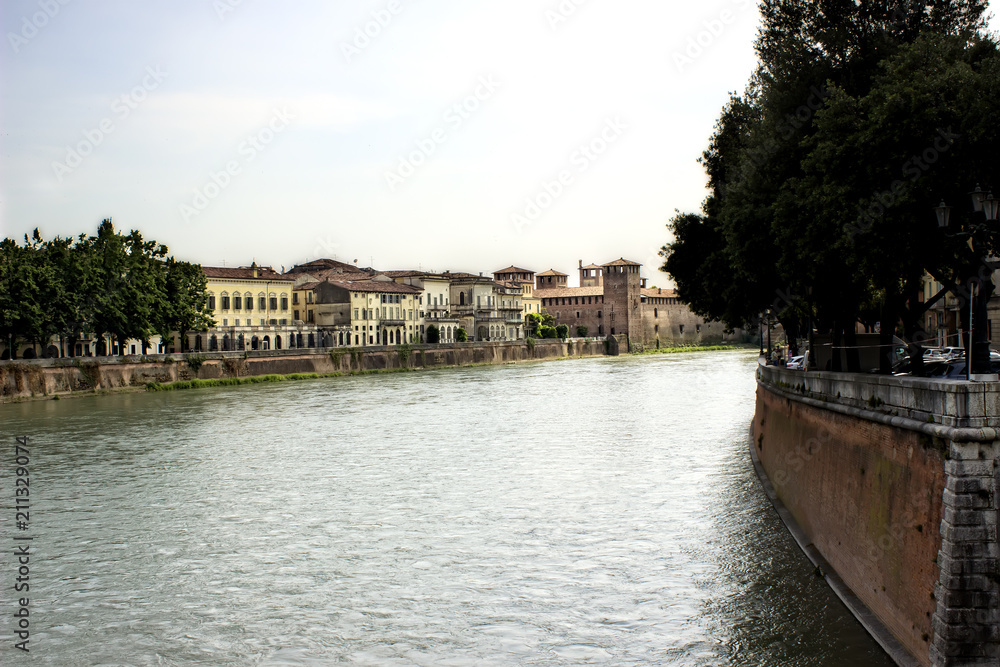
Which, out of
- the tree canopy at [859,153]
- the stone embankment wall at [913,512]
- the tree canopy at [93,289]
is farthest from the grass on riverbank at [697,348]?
the stone embankment wall at [913,512]

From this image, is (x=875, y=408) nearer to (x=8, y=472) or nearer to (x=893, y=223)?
(x=893, y=223)

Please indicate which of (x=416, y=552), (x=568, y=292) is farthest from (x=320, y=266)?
(x=416, y=552)

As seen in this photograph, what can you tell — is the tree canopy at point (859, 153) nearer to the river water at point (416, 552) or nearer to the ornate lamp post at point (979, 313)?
the ornate lamp post at point (979, 313)

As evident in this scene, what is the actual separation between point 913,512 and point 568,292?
94952mm

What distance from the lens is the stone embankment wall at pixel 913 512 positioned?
7555mm

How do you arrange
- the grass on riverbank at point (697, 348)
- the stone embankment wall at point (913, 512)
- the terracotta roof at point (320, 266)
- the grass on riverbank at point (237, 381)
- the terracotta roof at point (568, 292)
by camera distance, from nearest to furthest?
the stone embankment wall at point (913, 512)
the grass on riverbank at point (237, 381)
the terracotta roof at point (320, 266)
the grass on riverbank at point (697, 348)
the terracotta roof at point (568, 292)

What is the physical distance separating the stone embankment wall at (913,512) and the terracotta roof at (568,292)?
8873 cm

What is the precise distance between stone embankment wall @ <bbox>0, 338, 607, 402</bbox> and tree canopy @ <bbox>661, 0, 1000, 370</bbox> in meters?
29.1

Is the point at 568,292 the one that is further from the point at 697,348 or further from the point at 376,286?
the point at 376,286

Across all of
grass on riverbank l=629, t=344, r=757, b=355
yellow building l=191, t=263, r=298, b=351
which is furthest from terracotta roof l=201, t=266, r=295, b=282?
grass on riverbank l=629, t=344, r=757, b=355

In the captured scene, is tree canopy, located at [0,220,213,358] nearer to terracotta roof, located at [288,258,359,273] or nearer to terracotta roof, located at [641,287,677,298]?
terracotta roof, located at [288,258,359,273]

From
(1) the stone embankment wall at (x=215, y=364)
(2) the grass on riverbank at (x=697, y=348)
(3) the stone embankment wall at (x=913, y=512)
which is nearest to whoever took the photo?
(3) the stone embankment wall at (x=913, y=512)

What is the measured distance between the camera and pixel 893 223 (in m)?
11.8

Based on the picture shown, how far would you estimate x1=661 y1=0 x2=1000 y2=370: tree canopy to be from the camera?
11.6 meters
